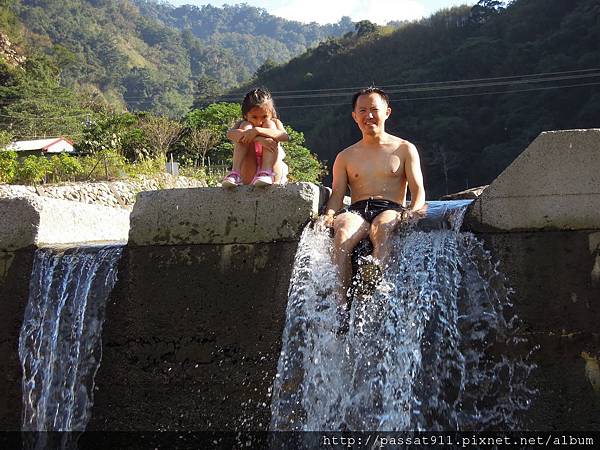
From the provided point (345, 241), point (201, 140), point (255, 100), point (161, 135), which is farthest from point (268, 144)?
point (201, 140)

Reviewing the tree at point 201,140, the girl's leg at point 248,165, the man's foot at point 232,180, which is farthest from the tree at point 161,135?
the man's foot at point 232,180

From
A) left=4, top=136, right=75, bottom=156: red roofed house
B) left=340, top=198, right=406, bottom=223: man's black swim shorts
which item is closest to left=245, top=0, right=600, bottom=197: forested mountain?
left=4, top=136, right=75, bottom=156: red roofed house

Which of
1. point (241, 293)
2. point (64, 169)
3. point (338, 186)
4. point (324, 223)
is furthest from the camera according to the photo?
point (64, 169)

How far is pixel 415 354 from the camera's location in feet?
11.7

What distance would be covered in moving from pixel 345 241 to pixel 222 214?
33.2 inches

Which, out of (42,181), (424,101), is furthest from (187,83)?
(42,181)

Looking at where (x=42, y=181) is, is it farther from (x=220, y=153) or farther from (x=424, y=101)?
(x=424, y=101)

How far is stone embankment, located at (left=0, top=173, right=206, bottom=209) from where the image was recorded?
14.0 meters

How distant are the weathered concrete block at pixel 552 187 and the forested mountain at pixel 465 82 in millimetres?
31812

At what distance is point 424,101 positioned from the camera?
4462 centimetres

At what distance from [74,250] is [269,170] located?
134 centimetres

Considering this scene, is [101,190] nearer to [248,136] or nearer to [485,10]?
[248,136]

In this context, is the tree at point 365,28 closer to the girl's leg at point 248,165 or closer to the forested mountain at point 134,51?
the forested mountain at point 134,51

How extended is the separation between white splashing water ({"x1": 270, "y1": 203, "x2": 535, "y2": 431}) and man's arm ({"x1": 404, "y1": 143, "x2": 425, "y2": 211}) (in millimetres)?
383
